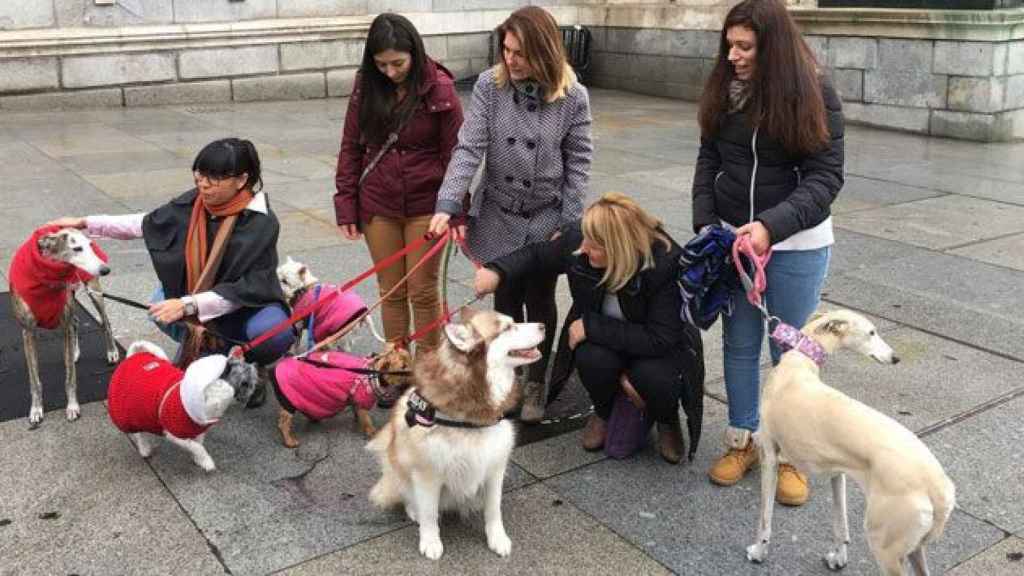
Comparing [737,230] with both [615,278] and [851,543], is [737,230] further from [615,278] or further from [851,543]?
[851,543]

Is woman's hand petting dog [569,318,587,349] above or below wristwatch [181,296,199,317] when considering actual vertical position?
below

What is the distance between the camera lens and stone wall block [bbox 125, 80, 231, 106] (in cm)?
1448

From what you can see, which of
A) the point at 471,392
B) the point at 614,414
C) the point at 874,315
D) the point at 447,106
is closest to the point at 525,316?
the point at 614,414

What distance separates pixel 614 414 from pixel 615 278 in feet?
2.32

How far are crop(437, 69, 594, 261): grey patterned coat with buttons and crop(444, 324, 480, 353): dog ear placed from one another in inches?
51.0

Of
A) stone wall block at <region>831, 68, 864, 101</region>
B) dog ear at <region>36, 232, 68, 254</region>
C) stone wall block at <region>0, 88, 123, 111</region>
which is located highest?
stone wall block at <region>831, 68, 864, 101</region>

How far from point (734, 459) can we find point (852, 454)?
107cm

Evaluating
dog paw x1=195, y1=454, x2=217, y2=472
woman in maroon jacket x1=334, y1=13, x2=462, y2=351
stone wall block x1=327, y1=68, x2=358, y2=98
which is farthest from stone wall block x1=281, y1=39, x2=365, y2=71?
dog paw x1=195, y1=454, x2=217, y2=472

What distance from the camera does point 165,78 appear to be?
574 inches

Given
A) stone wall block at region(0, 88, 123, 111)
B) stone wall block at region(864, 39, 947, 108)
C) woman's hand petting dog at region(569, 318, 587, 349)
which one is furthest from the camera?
stone wall block at region(0, 88, 123, 111)

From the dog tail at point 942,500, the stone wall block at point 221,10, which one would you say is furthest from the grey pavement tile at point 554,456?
the stone wall block at point 221,10

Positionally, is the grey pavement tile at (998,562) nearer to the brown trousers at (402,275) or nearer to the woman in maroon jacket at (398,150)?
the brown trousers at (402,275)

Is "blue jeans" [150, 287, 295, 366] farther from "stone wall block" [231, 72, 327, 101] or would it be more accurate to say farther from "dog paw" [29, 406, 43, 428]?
"stone wall block" [231, 72, 327, 101]

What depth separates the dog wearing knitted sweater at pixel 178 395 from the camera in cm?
392
